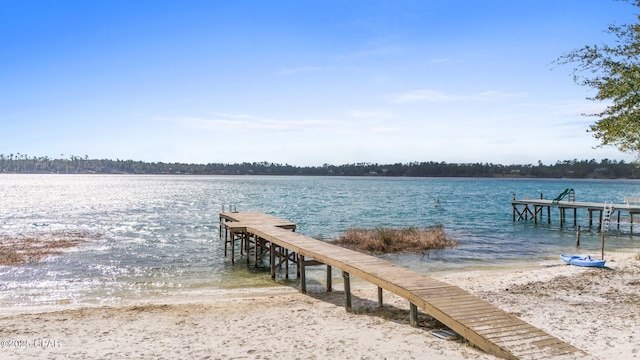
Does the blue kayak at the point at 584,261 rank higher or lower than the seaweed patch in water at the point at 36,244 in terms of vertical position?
higher

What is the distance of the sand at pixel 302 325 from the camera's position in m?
8.76

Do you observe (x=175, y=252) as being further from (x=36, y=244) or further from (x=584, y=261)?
(x=584, y=261)

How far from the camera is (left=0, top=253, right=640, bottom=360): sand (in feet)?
28.7

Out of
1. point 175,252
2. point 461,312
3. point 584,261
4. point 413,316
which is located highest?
point 461,312

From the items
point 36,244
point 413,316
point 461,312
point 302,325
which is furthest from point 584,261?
point 36,244

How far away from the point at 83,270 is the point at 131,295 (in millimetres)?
5275

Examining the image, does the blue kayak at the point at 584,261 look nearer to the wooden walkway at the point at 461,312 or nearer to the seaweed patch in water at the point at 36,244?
the wooden walkway at the point at 461,312

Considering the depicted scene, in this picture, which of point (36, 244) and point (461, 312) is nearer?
point (461, 312)

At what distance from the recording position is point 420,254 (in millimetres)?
22406

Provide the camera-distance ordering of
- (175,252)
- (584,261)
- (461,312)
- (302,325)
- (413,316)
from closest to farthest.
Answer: (461,312), (413,316), (302,325), (584,261), (175,252)

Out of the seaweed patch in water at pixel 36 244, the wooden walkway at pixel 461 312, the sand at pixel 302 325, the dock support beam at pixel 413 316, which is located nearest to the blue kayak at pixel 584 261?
the sand at pixel 302 325

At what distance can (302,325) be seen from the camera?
10.7 m

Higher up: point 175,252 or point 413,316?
point 413,316

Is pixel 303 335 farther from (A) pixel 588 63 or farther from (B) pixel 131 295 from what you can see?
(A) pixel 588 63
